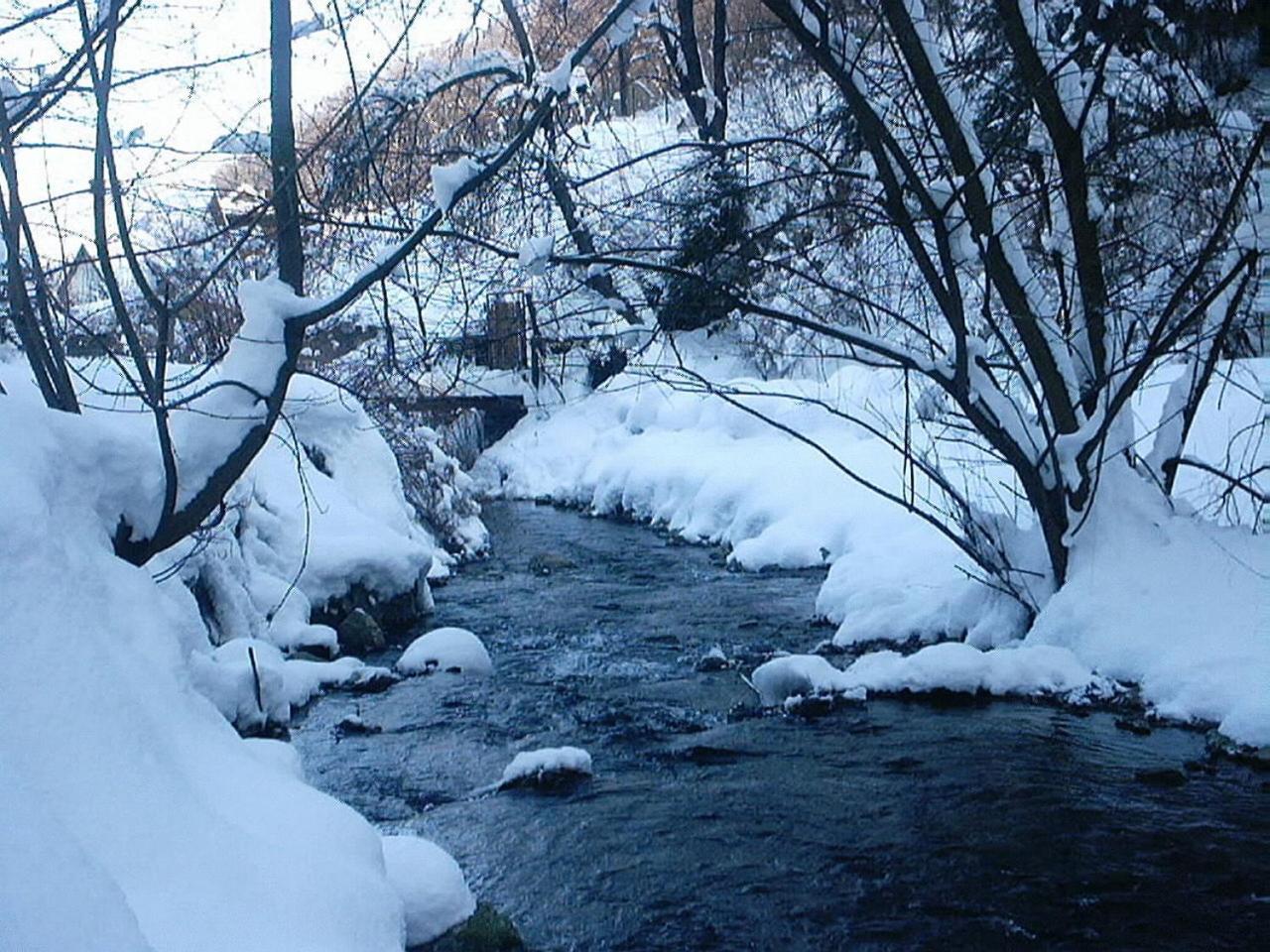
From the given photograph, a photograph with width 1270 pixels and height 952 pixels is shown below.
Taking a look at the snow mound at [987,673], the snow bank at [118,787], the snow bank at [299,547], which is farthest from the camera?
the snow bank at [299,547]

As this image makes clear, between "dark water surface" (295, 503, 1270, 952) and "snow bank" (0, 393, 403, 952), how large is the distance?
1465 millimetres

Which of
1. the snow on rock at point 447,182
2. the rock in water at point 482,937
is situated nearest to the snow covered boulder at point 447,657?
the rock in water at point 482,937

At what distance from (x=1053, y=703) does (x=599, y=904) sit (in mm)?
3812

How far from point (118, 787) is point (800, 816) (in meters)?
3.72

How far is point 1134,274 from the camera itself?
8.62 metres

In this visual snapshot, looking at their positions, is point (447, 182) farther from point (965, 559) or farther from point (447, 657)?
point (965, 559)

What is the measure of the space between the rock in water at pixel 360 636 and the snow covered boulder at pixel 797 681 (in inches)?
152

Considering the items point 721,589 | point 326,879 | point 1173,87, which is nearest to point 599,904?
point 326,879

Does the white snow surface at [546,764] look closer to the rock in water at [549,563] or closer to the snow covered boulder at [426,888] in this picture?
the snow covered boulder at [426,888]

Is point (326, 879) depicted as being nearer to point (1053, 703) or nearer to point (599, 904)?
point (599, 904)

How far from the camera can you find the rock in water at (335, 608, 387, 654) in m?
10.2

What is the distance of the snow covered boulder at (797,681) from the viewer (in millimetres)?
7758

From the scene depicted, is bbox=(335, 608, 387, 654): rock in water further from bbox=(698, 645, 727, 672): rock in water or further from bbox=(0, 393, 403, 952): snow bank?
bbox=(0, 393, 403, 952): snow bank

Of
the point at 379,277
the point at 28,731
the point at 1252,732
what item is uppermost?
the point at 379,277
